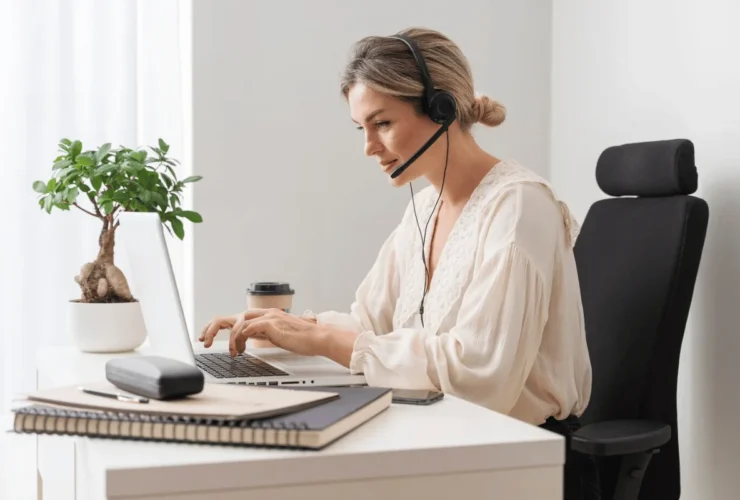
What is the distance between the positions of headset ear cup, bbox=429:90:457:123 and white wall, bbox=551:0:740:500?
68 cm

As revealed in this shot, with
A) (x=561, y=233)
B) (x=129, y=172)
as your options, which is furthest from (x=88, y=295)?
(x=561, y=233)

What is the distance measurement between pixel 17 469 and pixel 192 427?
188 centimetres

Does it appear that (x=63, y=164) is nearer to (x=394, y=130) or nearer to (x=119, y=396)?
(x=394, y=130)

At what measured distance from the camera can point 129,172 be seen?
1.63 m

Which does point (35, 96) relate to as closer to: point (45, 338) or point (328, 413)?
point (45, 338)

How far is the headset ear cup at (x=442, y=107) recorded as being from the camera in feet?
5.09

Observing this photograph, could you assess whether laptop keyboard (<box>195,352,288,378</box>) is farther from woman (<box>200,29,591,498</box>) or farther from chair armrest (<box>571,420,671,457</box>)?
chair armrest (<box>571,420,671,457</box>)

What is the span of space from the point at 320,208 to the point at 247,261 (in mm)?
253

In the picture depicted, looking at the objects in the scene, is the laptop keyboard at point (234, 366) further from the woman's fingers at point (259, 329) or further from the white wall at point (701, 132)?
the white wall at point (701, 132)

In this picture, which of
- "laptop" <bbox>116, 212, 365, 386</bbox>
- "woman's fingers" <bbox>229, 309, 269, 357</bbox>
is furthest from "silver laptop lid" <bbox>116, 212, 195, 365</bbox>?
"woman's fingers" <bbox>229, 309, 269, 357</bbox>

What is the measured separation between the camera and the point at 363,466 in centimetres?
Result: 83

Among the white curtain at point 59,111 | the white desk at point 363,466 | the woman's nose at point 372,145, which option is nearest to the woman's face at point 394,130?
the woman's nose at point 372,145

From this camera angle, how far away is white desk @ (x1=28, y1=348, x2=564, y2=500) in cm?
78

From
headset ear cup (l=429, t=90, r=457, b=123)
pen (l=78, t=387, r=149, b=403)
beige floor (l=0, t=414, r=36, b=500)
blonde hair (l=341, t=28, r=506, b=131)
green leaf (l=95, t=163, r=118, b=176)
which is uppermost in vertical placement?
blonde hair (l=341, t=28, r=506, b=131)
